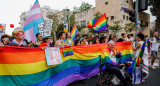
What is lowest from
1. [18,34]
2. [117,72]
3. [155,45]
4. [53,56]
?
[117,72]

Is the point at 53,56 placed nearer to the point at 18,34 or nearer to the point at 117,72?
the point at 18,34

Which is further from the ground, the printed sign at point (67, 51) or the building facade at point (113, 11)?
the building facade at point (113, 11)

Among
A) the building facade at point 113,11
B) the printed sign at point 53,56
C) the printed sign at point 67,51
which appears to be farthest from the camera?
the building facade at point 113,11

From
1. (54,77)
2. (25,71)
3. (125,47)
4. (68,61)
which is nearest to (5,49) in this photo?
(25,71)

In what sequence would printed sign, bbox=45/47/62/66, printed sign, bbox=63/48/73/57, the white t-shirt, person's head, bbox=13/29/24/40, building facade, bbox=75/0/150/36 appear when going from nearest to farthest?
person's head, bbox=13/29/24/40 < printed sign, bbox=45/47/62/66 < printed sign, bbox=63/48/73/57 < the white t-shirt < building facade, bbox=75/0/150/36

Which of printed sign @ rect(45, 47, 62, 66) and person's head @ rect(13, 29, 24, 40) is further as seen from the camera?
printed sign @ rect(45, 47, 62, 66)

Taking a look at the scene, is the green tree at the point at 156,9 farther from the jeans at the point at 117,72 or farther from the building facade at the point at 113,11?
the jeans at the point at 117,72

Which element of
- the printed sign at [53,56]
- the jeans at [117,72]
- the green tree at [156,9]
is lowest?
the jeans at [117,72]

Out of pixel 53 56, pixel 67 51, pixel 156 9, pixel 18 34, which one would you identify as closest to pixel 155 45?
pixel 67 51

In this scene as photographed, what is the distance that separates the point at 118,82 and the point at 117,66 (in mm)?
491

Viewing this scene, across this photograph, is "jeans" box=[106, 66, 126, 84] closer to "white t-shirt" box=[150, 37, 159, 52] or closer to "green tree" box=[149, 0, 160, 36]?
"white t-shirt" box=[150, 37, 159, 52]

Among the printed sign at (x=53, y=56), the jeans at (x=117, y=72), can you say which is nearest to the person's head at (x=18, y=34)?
the printed sign at (x=53, y=56)

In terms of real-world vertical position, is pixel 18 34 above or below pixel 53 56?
above

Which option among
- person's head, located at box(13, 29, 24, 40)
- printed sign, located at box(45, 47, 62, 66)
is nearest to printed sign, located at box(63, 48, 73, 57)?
printed sign, located at box(45, 47, 62, 66)
